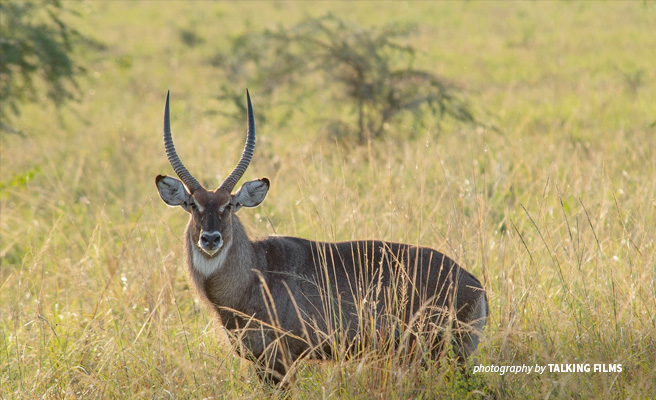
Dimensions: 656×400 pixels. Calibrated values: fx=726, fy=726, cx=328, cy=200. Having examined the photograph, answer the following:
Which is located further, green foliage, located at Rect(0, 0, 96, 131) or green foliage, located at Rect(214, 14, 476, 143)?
green foliage, located at Rect(214, 14, 476, 143)

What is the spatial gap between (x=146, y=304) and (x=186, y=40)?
1889 centimetres

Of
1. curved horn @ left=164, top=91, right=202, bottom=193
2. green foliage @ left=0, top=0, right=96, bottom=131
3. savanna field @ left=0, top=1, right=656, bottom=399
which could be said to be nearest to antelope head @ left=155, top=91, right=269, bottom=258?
curved horn @ left=164, top=91, right=202, bottom=193

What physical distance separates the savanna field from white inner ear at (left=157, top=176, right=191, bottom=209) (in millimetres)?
497

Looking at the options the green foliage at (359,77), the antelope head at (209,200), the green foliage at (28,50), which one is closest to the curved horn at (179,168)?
the antelope head at (209,200)

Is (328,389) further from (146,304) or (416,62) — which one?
(416,62)

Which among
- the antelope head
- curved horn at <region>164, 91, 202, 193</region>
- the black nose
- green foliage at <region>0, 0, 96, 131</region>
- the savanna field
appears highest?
green foliage at <region>0, 0, 96, 131</region>

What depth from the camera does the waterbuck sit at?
395cm

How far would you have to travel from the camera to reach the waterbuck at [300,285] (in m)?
3.95

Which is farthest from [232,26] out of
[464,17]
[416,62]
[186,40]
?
[416,62]

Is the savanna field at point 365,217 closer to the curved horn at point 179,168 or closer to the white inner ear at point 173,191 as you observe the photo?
the white inner ear at point 173,191

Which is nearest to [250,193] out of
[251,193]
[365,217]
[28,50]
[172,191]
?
[251,193]

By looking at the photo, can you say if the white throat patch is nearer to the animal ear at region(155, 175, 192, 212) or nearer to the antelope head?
the antelope head

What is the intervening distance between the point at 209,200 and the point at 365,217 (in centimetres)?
125

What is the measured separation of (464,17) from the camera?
2689cm
